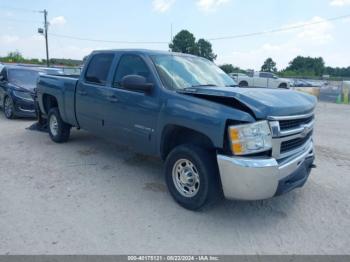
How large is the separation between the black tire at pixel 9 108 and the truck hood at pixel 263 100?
7.89 m

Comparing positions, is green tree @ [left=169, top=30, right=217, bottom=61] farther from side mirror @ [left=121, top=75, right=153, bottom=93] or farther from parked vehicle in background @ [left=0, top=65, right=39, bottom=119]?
side mirror @ [left=121, top=75, right=153, bottom=93]

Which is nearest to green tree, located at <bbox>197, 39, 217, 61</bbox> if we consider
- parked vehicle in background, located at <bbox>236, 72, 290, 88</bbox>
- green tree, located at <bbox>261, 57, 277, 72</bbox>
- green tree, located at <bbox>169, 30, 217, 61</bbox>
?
green tree, located at <bbox>169, 30, 217, 61</bbox>

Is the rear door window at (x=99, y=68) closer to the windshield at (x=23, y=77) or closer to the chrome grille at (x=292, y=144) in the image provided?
the chrome grille at (x=292, y=144)

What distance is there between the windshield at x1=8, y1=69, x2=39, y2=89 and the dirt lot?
5468 mm

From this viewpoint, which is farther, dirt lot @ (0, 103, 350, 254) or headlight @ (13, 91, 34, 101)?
headlight @ (13, 91, 34, 101)

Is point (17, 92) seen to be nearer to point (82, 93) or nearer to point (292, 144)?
point (82, 93)

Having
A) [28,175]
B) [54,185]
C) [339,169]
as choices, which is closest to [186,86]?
[54,185]

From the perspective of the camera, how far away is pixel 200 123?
143 inches

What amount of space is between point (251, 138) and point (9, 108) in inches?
362

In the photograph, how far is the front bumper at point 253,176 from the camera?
329 centimetres

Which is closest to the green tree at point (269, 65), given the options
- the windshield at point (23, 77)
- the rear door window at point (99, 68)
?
the windshield at point (23, 77)

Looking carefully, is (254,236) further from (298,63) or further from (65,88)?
(298,63)

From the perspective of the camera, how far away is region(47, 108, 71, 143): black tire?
6.79 meters

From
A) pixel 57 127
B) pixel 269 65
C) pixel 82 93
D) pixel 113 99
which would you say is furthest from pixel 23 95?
pixel 269 65
